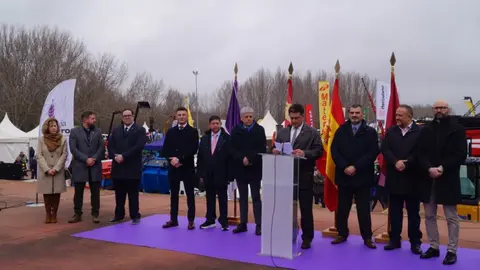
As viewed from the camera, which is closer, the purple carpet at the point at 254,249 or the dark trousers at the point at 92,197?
the purple carpet at the point at 254,249

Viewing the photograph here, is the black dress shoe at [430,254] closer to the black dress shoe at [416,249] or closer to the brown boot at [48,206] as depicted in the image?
the black dress shoe at [416,249]

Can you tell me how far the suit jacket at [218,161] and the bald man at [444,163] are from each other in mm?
2754

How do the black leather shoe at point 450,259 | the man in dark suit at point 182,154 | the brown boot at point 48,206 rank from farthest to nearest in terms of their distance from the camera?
the brown boot at point 48,206
the man in dark suit at point 182,154
the black leather shoe at point 450,259

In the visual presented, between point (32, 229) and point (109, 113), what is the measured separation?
36.4m

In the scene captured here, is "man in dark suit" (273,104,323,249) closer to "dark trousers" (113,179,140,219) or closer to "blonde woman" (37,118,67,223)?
"dark trousers" (113,179,140,219)

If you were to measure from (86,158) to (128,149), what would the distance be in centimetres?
76

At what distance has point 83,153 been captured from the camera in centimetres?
732

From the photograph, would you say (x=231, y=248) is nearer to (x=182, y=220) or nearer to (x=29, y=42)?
(x=182, y=220)

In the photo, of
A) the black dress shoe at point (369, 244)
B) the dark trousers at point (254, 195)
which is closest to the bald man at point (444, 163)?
the black dress shoe at point (369, 244)

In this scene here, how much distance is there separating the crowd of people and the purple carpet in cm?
17

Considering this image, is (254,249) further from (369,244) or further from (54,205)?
(54,205)

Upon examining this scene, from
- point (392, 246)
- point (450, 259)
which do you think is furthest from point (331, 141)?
point (450, 259)

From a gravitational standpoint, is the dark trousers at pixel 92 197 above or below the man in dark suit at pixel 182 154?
below

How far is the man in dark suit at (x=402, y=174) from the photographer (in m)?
5.20
